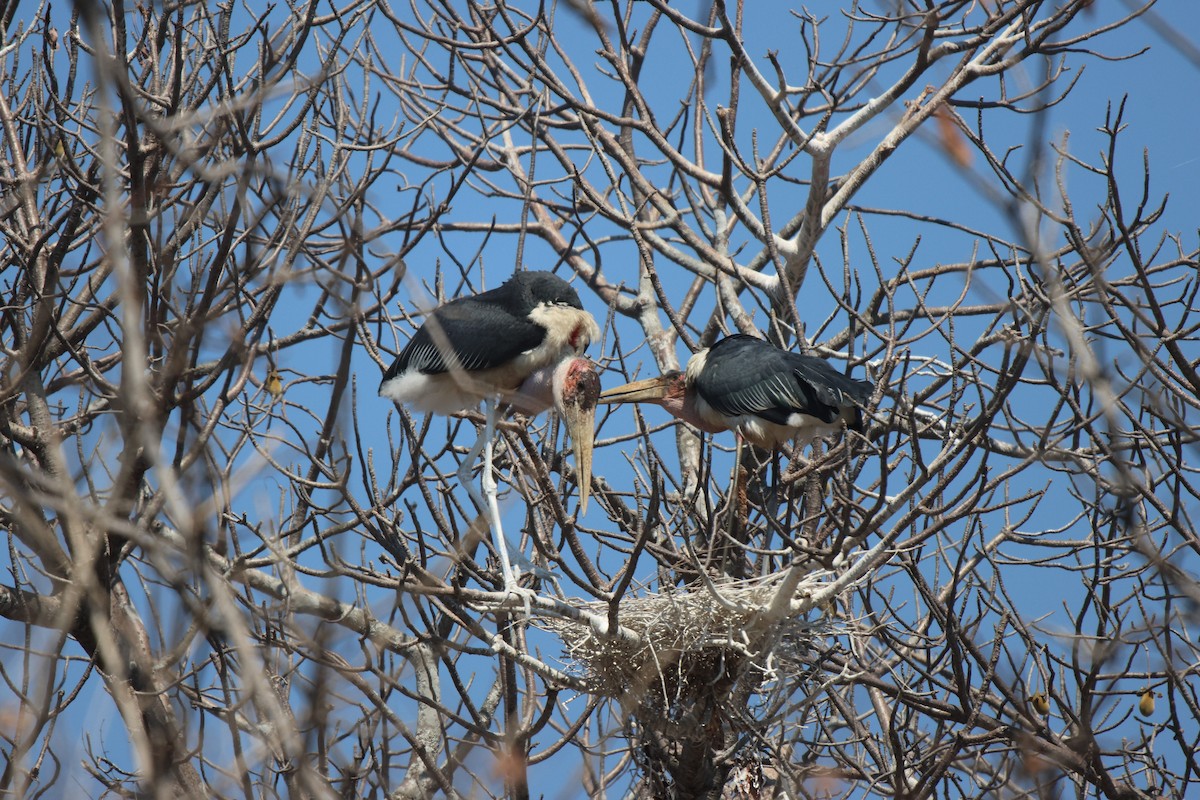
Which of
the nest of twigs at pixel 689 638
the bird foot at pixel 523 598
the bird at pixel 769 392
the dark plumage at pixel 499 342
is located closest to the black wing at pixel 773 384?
the bird at pixel 769 392

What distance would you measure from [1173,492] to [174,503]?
360cm

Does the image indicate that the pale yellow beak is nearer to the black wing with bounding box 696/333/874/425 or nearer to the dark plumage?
the dark plumage

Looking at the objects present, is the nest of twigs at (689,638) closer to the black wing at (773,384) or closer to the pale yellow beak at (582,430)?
the pale yellow beak at (582,430)

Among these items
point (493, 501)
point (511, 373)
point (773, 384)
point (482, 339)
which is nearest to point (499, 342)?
point (482, 339)

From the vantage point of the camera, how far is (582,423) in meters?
5.48

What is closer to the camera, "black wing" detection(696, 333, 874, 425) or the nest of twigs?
the nest of twigs

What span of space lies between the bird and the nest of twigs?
1271 millimetres

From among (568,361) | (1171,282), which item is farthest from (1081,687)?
(568,361)

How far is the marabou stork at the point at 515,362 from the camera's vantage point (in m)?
5.40

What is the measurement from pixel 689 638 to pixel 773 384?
1871mm

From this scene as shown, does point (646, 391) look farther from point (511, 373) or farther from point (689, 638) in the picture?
point (689, 638)

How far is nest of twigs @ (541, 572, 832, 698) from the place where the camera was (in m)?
4.38

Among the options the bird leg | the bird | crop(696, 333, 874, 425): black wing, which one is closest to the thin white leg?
the bird leg

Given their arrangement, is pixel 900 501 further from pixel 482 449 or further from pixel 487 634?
pixel 482 449
